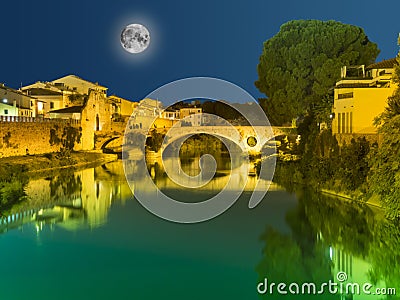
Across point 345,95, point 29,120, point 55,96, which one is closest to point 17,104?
point 29,120

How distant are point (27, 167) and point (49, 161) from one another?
234 centimetres

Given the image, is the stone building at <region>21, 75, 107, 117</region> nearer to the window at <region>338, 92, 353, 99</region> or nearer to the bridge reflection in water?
the bridge reflection in water

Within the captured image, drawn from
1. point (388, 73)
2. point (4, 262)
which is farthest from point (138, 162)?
point (4, 262)

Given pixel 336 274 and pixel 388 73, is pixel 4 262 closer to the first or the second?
pixel 336 274

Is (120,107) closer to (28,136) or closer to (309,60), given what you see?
(28,136)

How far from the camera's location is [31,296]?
7.80m

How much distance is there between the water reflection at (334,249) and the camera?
28.8 feet

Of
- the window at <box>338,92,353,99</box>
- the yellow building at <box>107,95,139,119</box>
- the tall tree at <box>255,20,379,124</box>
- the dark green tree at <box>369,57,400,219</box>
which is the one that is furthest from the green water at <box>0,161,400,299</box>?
the yellow building at <box>107,95,139,119</box>

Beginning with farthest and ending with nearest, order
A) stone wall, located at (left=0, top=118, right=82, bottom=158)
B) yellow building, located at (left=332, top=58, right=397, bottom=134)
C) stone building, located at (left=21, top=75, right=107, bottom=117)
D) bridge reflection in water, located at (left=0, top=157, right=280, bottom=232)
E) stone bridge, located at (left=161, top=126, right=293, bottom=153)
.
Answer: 1. stone building, located at (left=21, top=75, right=107, bottom=117)
2. stone bridge, located at (left=161, top=126, right=293, bottom=153)
3. stone wall, located at (left=0, top=118, right=82, bottom=158)
4. yellow building, located at (left=332, top=58, right=397, bottom=134)
5. bridge reflection in water, located at (left=0, top=157, right=280, bottom=232)

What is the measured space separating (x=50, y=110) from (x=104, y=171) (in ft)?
41.8

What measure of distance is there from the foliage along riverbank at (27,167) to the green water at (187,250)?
60 centimetres

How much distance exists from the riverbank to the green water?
18.4 feet

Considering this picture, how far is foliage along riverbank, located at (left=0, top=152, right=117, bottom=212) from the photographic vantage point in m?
15.1

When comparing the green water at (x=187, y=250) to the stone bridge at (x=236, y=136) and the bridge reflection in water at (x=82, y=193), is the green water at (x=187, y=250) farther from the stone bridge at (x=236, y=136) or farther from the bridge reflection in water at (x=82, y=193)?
the stone bridge at (x=236, y=136)
